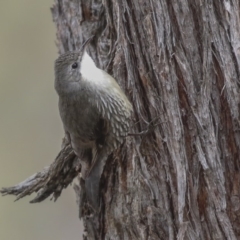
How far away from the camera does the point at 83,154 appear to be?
14.3ft

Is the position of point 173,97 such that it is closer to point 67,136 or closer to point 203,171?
point 203,171

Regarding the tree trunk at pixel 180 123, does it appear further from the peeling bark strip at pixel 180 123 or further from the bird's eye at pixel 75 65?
the bird's eye at pixel 75 65

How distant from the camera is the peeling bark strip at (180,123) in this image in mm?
3904

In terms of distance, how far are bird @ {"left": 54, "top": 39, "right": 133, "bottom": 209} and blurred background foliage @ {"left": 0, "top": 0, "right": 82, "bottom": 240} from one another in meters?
3.09

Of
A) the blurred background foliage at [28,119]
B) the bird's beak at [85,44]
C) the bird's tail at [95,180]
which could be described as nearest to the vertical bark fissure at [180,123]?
the bird's tail at [95,180]

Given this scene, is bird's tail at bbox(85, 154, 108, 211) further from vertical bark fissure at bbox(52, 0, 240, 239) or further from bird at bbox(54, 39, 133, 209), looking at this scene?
vertical bark fissure at bbox(52, 0, 240, 239)

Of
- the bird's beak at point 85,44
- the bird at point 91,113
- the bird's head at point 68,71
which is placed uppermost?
the bird's beak at point 85,44

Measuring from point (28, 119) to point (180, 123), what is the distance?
3.96 m

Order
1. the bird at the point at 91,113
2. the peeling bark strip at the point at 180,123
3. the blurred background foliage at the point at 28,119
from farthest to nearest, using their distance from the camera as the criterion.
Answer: the blurred background foliage at the point at 28,119
the bird at the point at 91,113
the peeling bark strip at the point at 180,123

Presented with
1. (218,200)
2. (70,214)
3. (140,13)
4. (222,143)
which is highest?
(140,13)

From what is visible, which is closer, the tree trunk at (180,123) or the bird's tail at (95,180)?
the tree trunk at (180,123)

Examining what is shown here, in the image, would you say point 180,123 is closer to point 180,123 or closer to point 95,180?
point 180,123

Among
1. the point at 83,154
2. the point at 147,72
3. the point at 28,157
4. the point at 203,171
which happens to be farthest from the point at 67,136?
the point at 28,157

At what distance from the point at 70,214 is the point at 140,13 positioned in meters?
4.00
